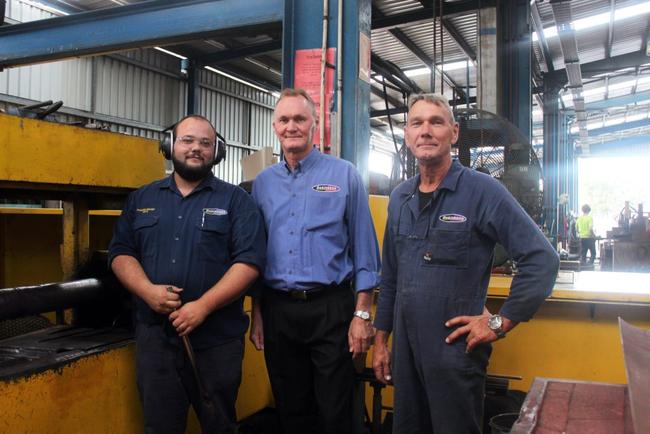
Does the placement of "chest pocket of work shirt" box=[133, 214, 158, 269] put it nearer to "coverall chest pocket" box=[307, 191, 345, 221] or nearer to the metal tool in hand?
the metal tool in hand

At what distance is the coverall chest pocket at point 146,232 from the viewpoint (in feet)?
6.42

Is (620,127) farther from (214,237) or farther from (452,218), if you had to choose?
(214,237)

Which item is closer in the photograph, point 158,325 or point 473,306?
point 473,306

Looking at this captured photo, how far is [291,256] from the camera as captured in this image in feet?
6.55

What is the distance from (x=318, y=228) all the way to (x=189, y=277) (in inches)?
19.1

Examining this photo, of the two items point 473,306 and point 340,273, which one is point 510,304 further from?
point 340,273

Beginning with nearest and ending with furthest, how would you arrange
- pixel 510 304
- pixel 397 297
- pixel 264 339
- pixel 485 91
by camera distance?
pixel 510 304 < pixel 397 297 < pixel 264 339 < pixel 485 91

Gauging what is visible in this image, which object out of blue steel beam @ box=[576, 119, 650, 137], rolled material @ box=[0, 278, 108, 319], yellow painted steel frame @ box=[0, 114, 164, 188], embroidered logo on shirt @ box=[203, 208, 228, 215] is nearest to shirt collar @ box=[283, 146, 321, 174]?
embroidered logo on shirt @ box=[203, 208, 228, 215]

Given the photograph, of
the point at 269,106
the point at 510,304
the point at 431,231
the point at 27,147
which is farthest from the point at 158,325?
the point at 269,106

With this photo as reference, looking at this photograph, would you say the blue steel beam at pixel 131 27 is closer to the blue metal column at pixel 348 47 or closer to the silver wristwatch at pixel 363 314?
the blue metal column at pixel 348 47

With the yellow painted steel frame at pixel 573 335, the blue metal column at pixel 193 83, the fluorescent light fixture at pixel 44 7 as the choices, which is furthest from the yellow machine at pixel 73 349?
the blue metal column at pixel 193 83

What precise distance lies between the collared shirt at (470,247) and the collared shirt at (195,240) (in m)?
0.58

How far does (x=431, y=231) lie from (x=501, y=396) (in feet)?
4.00

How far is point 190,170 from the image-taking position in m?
1.99
